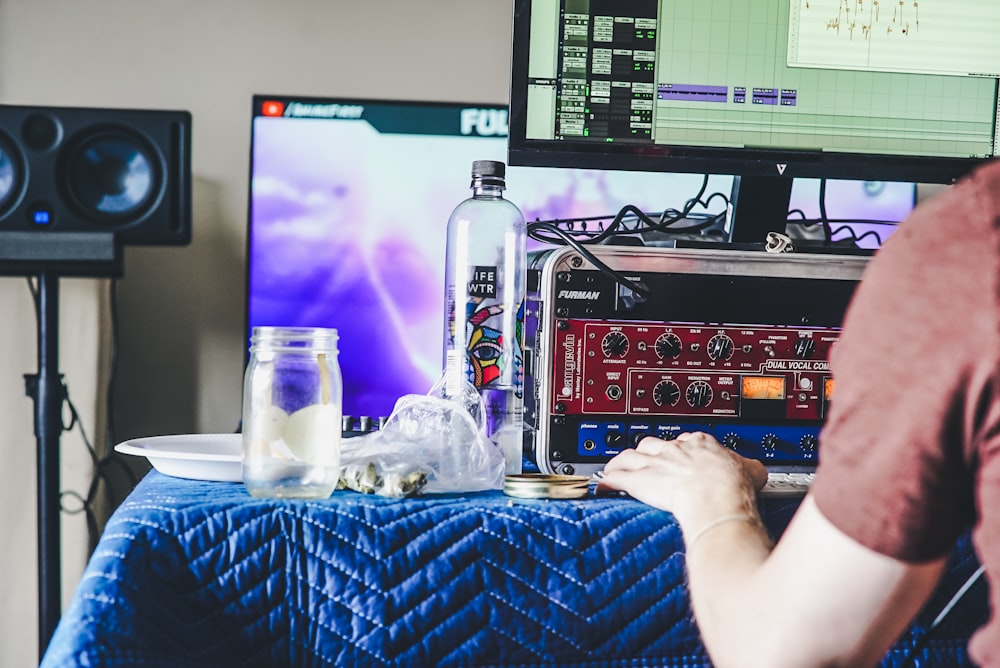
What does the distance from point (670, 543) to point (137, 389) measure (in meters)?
1.07

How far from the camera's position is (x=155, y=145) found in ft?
3.98

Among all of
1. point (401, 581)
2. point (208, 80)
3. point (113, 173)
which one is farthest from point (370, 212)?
point (401, 581)

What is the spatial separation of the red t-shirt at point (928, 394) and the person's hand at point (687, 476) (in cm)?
23

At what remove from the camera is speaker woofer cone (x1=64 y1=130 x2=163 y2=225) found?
1.22 m

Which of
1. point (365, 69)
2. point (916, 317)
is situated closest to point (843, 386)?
point (916, 317)

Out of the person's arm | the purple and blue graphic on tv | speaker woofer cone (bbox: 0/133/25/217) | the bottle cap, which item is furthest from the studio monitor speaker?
the person's arm

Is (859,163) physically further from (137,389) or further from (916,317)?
(137,389)

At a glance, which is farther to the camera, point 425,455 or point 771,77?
point 771,77

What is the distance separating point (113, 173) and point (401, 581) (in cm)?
76

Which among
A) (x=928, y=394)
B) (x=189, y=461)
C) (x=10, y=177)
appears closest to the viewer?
(x=928, y=394)

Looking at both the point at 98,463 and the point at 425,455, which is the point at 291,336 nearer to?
the point at 425,455

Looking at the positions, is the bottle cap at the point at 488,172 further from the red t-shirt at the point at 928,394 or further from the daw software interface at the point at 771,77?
the red t-shirt at the point at 928,394

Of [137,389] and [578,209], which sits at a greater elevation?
[578,209]

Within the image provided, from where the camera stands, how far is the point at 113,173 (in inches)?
48.3
